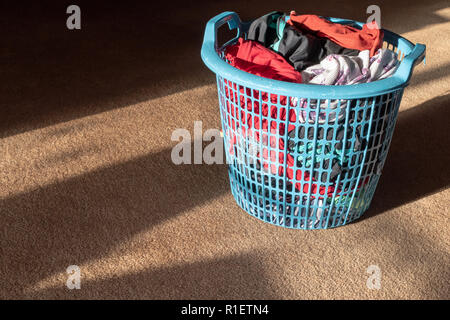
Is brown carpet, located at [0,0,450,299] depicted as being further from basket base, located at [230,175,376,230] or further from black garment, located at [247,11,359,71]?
black garment, located at [247,11,359,71]

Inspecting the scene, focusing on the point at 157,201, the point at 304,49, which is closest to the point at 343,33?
the point at 304,49

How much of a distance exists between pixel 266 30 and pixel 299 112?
30cm

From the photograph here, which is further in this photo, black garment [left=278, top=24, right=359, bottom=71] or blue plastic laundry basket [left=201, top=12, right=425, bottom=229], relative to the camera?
black garment [left=278, top=24, right=359, bottom=71]

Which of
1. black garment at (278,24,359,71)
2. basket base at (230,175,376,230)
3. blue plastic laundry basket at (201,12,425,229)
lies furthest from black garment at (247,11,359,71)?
basket base at (230,175,376,230)

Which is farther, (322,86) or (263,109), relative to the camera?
(263,109)

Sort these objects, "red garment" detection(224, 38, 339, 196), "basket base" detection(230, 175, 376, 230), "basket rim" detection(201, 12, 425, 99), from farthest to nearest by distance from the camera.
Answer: "basket base" detection(230, 175, 376, 230) < "red garment" detection(224, 38, 339, 196) < "basket rim" detection(201, 12, 425, 99)

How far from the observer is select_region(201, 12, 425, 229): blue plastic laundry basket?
103cm

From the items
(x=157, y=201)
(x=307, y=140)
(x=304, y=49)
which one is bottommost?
(x=157, y=201)

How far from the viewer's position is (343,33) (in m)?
1.22

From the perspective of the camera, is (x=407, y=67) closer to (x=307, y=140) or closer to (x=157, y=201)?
(x=307, y=140)

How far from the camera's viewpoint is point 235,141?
121 centimetres

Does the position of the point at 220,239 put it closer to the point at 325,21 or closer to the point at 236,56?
the point at 236,56

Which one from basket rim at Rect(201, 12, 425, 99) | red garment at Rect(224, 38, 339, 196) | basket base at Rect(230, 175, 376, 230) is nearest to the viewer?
basket rim at Rect(201, 12, 425, 99)

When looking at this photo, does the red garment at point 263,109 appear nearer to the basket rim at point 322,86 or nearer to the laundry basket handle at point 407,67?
the basket rim at point 322,86
